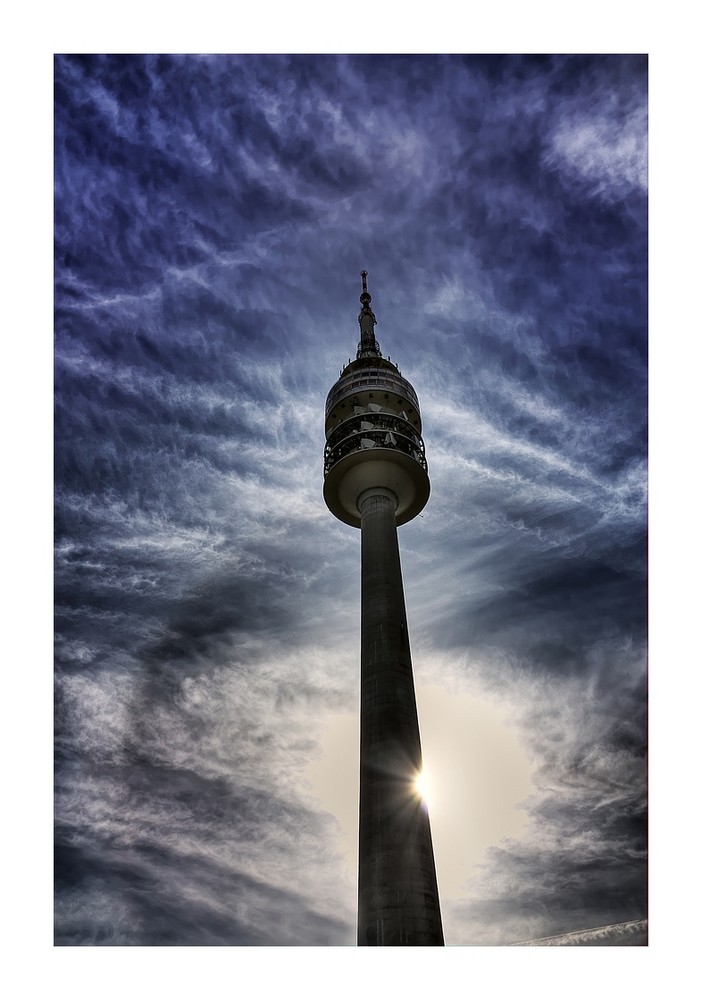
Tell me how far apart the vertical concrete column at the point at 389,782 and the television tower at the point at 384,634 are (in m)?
0.06

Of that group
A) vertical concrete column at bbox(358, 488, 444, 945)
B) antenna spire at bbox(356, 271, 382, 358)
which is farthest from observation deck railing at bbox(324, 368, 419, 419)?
vertical concrete column at bbox(358, 488, 444, 945)

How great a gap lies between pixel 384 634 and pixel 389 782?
32.3 ft

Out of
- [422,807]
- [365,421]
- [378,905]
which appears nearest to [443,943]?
[378,905]

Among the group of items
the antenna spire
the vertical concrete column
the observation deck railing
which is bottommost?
the vertical concrete column

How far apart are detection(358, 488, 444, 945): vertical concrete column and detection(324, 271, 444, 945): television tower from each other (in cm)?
6

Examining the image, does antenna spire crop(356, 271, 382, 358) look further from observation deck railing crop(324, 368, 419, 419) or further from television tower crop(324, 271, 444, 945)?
observation deck railing crop(324, 368, 419, 419)

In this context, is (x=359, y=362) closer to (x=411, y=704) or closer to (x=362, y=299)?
(x=362, y=299)

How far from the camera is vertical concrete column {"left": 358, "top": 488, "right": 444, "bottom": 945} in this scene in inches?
1503

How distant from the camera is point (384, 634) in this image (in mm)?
49062

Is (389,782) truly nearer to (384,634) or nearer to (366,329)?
(384,634)

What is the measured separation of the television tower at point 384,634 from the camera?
3891 cm

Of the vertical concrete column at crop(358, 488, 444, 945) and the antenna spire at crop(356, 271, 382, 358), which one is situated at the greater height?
the antenna spire at crop(356, 271, 382, 358)

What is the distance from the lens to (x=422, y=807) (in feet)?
140

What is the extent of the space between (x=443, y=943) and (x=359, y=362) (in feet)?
151
